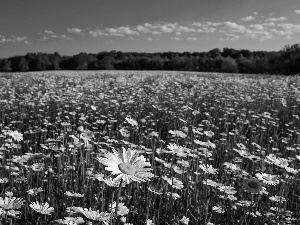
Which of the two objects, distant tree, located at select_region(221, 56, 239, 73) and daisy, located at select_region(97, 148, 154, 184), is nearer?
daisy, located at select_region(97, 148, 154, 184)

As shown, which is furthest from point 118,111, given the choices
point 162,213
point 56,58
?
point 56,58

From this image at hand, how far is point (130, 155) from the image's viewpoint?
165 cm

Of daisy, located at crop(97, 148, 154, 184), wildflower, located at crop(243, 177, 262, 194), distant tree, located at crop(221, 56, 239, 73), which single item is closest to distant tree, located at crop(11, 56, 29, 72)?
distant tree, located at crop(221, 56, 239, 73)

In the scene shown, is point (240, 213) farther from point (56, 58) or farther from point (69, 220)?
point (56, 58)

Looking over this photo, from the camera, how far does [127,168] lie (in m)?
1.52

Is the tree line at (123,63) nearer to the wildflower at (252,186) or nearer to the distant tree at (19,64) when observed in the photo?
the distant tree at (19,64)

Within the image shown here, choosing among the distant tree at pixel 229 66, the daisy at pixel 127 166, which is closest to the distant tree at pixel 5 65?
the distant tree at pixel 229 66

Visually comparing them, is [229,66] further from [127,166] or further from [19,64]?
[127,166]

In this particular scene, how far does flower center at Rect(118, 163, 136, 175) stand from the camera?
1492mm

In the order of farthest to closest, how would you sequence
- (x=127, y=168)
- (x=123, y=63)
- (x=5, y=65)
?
(x=123, y=63), (x=5, y=65), (x=127, y=168)

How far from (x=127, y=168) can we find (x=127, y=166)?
0.06 ft

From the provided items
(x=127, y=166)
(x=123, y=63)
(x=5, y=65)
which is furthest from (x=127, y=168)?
(x=5, y=65)

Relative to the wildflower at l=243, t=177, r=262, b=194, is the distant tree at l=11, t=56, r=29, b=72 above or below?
above

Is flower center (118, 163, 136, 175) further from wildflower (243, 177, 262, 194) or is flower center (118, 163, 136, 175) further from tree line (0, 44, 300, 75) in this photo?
tree line (0, 44, 300, 75)
